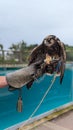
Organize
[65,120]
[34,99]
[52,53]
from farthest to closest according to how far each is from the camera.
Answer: [65,120]
[34,99]
[52,53]

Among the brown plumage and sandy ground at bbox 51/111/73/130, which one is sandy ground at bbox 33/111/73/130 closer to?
sandy ground at bbox 51/111/73/130

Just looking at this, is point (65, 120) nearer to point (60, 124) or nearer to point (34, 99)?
point (60, 124)

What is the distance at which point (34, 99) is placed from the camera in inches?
158

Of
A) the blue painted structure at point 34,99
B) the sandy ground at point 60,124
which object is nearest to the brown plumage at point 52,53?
the blue painted structure at point 34,99

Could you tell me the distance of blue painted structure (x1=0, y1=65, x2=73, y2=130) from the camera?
10.9 feet

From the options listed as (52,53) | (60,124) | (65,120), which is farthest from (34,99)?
(52,53)

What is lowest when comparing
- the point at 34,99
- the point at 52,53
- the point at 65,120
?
the point at 65,120

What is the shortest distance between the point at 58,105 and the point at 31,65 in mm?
2116

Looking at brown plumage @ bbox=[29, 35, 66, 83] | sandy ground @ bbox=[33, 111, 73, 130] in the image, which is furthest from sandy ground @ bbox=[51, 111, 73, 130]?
brown plumage @ bbox=[29, 35, 66, 83]

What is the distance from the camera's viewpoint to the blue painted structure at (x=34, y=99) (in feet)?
10.9

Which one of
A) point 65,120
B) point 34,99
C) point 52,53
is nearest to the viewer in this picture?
point 52,53

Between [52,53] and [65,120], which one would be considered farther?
[65,120]

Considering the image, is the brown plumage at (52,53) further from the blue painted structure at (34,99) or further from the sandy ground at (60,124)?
the sandy ground at (60,124)

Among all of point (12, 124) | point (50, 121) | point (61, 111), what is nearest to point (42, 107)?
point (50, 121)
